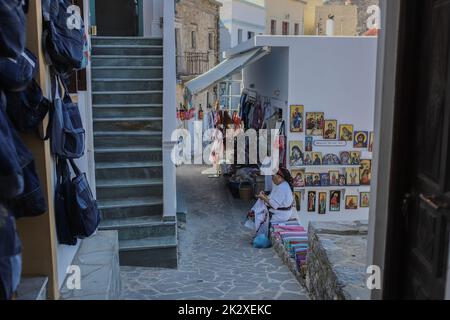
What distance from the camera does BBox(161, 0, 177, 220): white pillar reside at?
23.7ft

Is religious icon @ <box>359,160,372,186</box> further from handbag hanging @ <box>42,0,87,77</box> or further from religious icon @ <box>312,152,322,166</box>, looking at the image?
handbag hanging @ <box>42,0,87,77</box>

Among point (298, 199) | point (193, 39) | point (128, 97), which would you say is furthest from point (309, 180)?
point (193, 39)

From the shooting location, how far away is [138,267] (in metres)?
6.75

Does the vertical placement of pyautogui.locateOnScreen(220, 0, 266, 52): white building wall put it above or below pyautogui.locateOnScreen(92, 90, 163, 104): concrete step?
above

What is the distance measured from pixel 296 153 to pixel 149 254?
3.37 m

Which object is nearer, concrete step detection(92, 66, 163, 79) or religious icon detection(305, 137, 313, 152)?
religious icon detection(305, 137, 313, 152)

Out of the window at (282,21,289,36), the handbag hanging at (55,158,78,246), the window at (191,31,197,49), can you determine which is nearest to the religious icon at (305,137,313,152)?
the handbag hanging at (55,158,78,246)

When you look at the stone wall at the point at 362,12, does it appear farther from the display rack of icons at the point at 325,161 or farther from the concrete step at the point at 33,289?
the concrete step at the point at 33,289

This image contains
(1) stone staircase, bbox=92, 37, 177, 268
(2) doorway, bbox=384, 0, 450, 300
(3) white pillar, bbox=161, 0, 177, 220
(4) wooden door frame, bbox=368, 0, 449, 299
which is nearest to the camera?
(2) doorway, bbox=384, 0, 450, 300

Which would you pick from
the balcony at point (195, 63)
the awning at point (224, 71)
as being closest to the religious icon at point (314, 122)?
the awning at point (224, 71)

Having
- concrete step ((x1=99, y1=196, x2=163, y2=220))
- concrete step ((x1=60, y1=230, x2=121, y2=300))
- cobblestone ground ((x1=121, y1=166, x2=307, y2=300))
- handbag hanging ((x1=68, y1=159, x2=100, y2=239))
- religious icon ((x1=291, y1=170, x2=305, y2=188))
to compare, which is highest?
handbag hanging ((x1=68, y1=159, x2=100, y2=239))

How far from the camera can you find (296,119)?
8.66m

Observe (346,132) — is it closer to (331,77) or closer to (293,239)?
(331,77)
